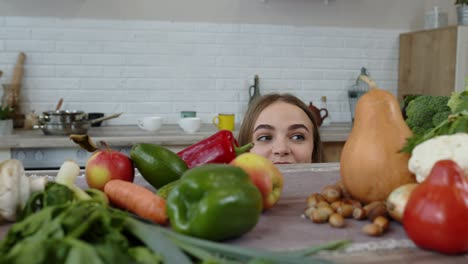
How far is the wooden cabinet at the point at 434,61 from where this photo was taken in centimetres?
308

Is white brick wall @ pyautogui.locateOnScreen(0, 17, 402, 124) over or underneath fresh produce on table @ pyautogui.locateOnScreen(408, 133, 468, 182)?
over

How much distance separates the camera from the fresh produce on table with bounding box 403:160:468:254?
27.5 inches

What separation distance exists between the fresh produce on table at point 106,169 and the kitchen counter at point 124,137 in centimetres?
151

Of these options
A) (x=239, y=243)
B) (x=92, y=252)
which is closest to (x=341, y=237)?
(x=239, y=243)

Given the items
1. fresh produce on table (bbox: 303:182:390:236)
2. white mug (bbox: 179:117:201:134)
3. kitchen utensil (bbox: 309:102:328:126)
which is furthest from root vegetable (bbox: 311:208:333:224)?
kitchen utensil (bbox: 309:102:328:126)

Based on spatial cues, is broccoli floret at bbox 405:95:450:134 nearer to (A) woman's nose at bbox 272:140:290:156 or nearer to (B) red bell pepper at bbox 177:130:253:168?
(B) red bell pepper at bbox 177:130:253:168

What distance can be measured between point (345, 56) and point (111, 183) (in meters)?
2.79

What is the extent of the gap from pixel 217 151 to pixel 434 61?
249 cm

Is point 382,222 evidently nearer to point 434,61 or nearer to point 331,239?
point 331,239

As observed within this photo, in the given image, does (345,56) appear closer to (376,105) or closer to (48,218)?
(376,105)

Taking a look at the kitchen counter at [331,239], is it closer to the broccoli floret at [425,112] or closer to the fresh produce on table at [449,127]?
the fresh produce on table at [449,127]

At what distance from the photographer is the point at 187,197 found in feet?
2.61

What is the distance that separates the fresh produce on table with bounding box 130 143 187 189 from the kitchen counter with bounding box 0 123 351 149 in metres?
1.50

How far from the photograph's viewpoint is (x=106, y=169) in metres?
1.01
